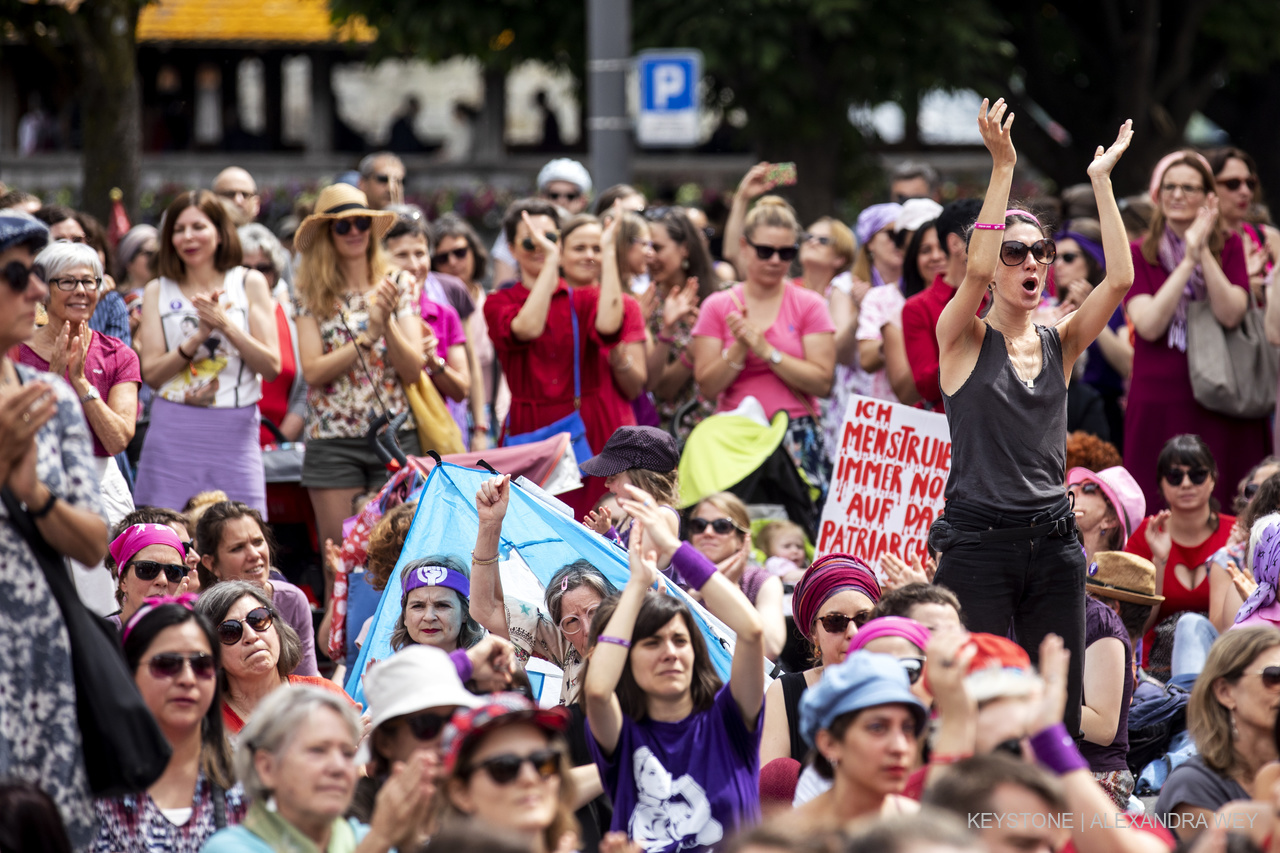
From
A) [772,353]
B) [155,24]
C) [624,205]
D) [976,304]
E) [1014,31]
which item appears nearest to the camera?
[976,304]

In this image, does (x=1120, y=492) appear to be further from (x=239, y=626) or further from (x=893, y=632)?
(x=239, y=626)

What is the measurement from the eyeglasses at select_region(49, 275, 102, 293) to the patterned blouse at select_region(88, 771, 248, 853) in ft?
9.22

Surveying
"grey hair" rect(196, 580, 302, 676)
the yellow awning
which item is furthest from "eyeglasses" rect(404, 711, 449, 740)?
the yellow awning

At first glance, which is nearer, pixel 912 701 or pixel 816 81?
pixel 912 701

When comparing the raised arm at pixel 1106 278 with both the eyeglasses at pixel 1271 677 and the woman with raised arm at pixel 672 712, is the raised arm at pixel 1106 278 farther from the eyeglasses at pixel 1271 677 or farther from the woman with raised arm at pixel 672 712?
the woman with raised arm at pixel 672 712

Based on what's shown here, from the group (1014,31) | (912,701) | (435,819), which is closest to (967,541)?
(912,701)

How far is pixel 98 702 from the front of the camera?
12.2ft

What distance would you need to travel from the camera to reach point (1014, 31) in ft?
55.0

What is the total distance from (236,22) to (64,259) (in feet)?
58.2

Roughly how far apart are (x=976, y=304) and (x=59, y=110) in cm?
2254

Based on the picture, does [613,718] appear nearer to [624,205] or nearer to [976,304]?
[976,304]

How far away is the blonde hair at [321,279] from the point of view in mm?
7633

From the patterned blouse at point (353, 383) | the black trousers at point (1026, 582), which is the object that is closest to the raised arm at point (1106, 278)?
the black trousers at point (1026, 582)

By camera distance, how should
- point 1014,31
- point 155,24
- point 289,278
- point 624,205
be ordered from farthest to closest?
point 155,24, point 1014,31, point 289,278, point 624,205
